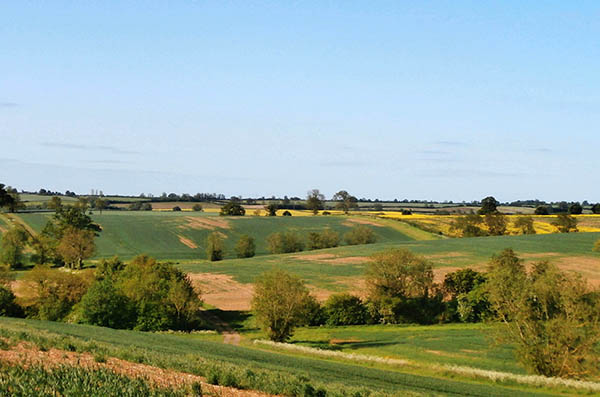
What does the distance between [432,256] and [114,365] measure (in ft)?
288

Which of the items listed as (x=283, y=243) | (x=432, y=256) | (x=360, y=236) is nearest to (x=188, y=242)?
(x=283, y=243)

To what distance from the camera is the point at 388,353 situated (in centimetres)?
4875

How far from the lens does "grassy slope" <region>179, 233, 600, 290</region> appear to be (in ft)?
310

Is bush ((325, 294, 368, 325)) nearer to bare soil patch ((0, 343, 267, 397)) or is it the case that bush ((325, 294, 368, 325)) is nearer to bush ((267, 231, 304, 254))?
bare soil patch ((0, 343, 267, 397))

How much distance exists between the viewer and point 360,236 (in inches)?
5591

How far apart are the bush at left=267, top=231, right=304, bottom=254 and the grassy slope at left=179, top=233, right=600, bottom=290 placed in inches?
602

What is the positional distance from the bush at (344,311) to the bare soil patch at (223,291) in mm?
11095

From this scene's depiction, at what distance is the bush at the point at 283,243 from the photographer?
133500 mm

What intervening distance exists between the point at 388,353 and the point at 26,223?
11629 centimetres

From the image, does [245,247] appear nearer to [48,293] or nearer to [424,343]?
[48,293]

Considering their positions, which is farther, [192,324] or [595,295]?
[192,324]

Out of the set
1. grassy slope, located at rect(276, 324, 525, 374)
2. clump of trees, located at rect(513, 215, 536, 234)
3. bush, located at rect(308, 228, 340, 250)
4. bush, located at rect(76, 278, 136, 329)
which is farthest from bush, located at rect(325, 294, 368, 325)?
clump of trees, located at rect(513, 215, 536, 234)

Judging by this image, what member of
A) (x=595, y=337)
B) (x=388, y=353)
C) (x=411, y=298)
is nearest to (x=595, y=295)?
(x=595, y=337)

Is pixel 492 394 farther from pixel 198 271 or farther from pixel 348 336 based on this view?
pixel 198 271
